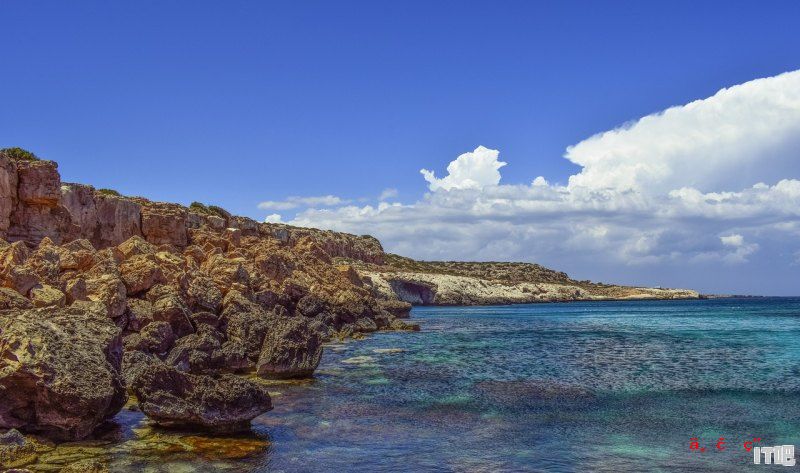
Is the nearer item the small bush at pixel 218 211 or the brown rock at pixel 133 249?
the brown rock at pixel 133 249

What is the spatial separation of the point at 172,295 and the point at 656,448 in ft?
71.2

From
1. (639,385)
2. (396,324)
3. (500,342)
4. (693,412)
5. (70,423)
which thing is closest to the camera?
(70,423)

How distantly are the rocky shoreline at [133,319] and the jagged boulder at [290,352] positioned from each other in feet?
0.17

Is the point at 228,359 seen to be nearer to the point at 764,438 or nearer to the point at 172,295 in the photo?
the point at 172,295

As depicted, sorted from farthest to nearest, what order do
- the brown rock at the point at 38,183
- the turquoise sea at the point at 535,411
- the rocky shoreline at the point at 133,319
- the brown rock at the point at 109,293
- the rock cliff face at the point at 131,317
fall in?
the brown rock at the point at 38,183, the brown rock at the point at 109,293, the rock cliff face at the point at 131,317, the rocky shoreline at the point at 133,319, the turquoise sea at the point at 535,411

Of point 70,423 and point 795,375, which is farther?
point 795,375

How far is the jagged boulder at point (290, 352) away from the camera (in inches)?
1010

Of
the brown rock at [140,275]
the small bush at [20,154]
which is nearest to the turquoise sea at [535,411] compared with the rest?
the brown rock at [140,275]

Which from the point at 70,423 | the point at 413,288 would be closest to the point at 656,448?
the point at 70,423

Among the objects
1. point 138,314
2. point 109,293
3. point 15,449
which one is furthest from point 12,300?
point 15,449

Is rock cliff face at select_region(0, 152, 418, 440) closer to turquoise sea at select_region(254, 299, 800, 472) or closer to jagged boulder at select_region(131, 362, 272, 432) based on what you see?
jagged boulder at select_region(131, 362, 272, 432)

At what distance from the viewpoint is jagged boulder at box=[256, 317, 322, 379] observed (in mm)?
25656

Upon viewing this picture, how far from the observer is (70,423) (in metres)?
14.6

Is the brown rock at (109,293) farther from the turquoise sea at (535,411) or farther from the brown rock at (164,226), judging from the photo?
the brown rock at (164,226)
